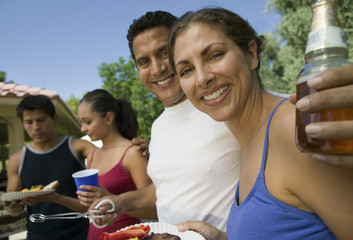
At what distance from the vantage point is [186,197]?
185 cm

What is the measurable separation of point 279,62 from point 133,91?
13.5m

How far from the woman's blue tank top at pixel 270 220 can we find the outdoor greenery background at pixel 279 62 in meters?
6.36

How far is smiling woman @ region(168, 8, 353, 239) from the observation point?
86 centimetres

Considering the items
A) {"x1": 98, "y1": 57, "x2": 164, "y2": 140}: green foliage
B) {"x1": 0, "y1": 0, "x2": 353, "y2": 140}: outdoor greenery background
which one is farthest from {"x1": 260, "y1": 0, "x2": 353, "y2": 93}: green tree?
{"x1": 98, "y1": 57, "x2": 164, "y2": 140}: green foliage

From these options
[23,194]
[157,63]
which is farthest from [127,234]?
[23,194]

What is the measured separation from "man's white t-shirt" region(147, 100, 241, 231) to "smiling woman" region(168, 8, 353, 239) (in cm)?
18

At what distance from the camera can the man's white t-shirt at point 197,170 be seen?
174cm

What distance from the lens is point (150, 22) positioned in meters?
2.19

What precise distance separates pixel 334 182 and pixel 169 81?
5.24ft

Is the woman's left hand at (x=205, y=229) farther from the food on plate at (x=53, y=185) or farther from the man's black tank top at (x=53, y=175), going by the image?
the man's black tank top at (x=53, y=175)

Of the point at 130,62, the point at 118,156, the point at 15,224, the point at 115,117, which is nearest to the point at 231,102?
the point at 118,156

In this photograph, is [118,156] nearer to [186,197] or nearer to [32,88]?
[186,197]

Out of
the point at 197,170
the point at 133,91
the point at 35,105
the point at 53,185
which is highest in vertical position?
the point at 133,91

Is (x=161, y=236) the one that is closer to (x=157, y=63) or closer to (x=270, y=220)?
(x=270, y=220)
